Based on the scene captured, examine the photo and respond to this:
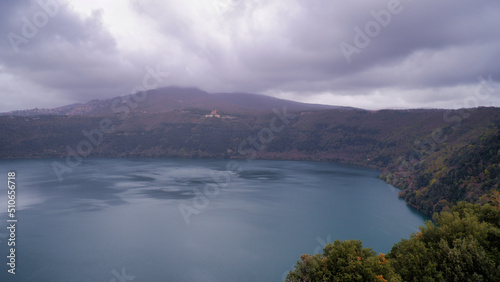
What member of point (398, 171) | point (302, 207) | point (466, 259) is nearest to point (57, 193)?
point (302, 207)

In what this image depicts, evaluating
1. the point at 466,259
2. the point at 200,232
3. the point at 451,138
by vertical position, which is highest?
the point at 451,138

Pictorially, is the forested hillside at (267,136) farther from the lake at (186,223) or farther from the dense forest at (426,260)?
the dense forest at (426,260)

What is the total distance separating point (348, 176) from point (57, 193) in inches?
2550

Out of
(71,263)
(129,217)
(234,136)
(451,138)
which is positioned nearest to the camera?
(71,263)

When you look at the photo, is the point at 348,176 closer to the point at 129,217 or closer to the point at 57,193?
the point at 129,217

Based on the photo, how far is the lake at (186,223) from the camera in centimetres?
2561

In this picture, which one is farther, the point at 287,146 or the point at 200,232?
the point at 287,146

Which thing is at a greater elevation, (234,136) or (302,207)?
(234,136)

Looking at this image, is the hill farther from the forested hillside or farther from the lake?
the lake

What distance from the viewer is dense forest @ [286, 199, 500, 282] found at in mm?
12344

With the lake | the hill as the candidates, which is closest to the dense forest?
the lake

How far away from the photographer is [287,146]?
119 m

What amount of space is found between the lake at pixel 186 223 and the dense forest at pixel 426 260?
12098 millimetres

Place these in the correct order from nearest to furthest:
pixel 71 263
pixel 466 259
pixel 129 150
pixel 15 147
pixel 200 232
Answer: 1. pixel 466 259
2. pixel 71 263
3. pixel 200 232
4. pixel 15 147
5. pixel 129 150
